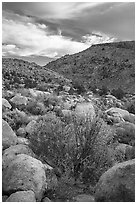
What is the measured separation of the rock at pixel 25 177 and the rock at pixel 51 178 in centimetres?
24

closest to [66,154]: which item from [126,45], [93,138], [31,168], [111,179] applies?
[93,138]

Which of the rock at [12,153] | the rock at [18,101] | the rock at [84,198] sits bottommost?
the rock at [84,198]

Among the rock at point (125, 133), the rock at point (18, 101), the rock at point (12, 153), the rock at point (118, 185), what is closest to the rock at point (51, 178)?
the rock at point (12, 153)

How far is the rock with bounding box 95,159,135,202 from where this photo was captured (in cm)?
473

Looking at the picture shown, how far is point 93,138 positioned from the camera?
21.5 feet

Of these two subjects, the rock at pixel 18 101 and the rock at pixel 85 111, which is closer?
the rock at pixel 85 111

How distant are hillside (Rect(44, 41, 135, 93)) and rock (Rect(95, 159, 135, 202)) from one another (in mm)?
40877

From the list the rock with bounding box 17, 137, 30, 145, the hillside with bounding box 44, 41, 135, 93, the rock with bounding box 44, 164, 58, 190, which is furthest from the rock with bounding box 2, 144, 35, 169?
the hillside with bounding box 44, 41, 135, 93

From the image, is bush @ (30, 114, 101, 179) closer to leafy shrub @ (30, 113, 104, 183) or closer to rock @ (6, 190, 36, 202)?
leafy shrub @ (30, 113, 104, 183)

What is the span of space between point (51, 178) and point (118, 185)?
153 cm

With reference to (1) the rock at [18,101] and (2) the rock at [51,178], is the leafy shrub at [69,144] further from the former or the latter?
(1) the rock at [18,101]

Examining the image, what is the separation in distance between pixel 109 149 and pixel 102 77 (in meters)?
47.9

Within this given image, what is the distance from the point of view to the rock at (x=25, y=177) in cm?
523

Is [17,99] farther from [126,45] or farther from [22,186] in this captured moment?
[126,45]
